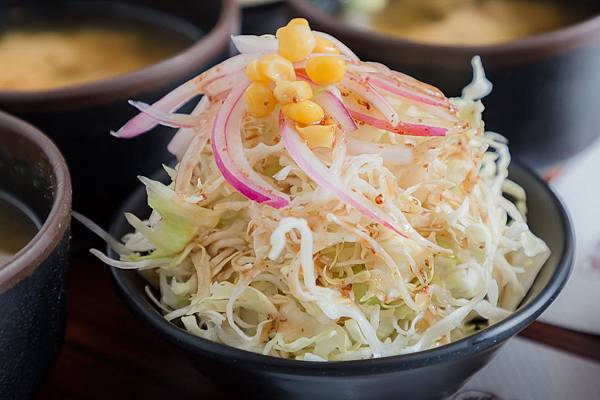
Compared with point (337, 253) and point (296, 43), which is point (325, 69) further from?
point (337, 253)

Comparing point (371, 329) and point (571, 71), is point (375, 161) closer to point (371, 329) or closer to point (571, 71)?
point (371, 329)

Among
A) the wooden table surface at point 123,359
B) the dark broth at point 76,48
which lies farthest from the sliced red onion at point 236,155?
the dark broth at point 76,48

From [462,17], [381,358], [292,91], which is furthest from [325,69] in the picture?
[462,17]

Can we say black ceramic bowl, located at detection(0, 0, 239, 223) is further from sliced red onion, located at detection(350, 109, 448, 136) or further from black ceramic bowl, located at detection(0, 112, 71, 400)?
sliced red onion, located at detection(350, 109, 448, 136)

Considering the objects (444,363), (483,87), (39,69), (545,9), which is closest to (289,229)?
(444,363)

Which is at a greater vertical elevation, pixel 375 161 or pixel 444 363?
pixel 375 161

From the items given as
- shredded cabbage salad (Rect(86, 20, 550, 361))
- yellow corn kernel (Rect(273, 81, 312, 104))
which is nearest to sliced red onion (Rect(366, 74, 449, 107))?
shredded cabbage salad (Rect(86, 20, 550, 361))
